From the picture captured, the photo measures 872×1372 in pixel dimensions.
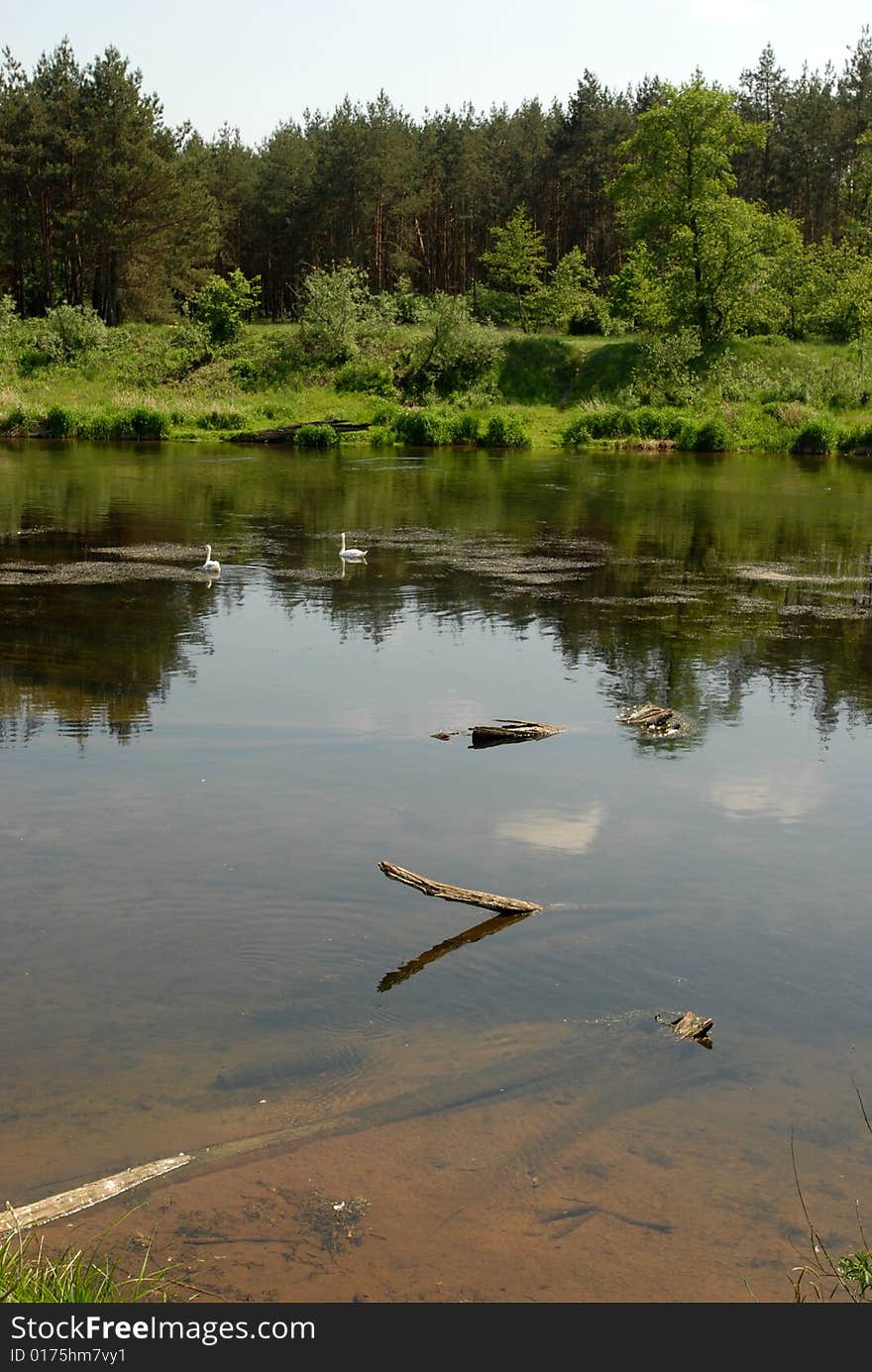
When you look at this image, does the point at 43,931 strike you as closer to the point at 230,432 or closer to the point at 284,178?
the point at 230,432

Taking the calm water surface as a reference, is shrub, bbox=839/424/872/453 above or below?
above

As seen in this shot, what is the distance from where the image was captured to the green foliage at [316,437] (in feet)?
196

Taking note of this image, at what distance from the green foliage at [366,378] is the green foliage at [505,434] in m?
9.10

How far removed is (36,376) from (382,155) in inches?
1351

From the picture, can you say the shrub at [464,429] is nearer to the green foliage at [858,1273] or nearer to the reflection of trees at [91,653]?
the reflection of trees at [91,653]

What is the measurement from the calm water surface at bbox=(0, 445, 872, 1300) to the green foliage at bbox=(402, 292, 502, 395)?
44443mm

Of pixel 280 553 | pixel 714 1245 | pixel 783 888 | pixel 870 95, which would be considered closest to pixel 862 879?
pixel 783 888

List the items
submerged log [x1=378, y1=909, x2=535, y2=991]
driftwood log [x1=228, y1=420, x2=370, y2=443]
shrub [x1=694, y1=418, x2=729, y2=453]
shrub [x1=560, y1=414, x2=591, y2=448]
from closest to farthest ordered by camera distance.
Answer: submerged log [x1=378, y1=909, x2=535, y2=991] < shrub [x1=694, y1=418, x2=729, y2=453] < shrub [x1=560, y1=414, x2=591, y2=448] < driftwood log [x1=228, y1=420, x2=370, y2=443]

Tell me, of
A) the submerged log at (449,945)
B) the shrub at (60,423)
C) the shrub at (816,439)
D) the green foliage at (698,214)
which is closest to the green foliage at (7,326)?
the shrub at (60,423)

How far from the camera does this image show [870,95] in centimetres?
9538

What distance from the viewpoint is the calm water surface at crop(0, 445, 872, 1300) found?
7094 mm

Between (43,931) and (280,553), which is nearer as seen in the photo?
(43,931)

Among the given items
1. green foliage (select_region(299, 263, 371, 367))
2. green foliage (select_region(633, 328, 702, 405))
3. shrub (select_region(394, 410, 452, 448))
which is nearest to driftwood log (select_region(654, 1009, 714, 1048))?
shrub (select_region(394, 410, 452, 448))

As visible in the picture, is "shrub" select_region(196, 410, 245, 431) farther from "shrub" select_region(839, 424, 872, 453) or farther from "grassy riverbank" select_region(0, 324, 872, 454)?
"shrub" select_region(839, 424, 872, 453)
